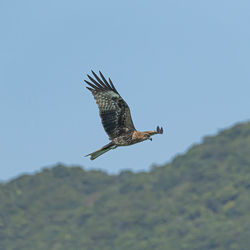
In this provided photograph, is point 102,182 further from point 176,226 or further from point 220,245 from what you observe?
point 220,245

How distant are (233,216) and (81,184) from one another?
136 feet

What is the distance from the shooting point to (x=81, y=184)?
186 meters

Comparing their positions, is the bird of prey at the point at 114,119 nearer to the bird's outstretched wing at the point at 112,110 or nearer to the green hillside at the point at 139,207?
the bird's outstretched wing at the point at 112,110

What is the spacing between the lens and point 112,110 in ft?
78.3

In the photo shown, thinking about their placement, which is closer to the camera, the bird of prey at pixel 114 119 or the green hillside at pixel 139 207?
the bird of prey at pixel 114 119

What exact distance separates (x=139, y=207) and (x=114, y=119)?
151101 millimetres

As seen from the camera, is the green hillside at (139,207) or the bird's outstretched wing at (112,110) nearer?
the bird's outstretched wing at (112,110)

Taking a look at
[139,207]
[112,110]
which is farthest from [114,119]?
[139,207]

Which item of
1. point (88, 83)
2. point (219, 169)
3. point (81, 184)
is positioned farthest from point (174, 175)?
point (88, 83)

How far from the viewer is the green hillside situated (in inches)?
6225

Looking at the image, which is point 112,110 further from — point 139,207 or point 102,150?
point 139,207

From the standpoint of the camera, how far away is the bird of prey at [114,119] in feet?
77.7

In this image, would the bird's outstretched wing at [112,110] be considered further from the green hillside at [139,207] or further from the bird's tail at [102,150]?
the green hillside at [139,207]

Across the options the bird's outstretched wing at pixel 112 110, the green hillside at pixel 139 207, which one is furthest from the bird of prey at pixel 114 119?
the green hillside at pixel 139 207
